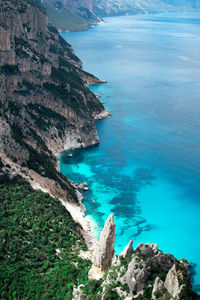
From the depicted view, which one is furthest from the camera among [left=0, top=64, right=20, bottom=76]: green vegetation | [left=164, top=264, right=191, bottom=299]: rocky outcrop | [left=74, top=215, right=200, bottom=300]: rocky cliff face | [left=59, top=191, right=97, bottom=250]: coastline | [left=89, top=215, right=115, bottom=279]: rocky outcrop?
[left=0, top=64, right=20, bottom=76]: green vegetation

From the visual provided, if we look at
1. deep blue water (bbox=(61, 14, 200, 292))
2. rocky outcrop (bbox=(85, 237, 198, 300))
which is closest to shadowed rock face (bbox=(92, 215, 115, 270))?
rocky outcrop (bbox=(85, 237, 198, 300))

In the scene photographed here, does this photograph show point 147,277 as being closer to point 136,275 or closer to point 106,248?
point 136,275

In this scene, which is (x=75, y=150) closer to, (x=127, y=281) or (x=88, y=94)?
(x=88, y=94)

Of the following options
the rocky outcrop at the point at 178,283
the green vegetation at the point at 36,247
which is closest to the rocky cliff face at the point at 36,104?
the green vegetation at the point at 36,247

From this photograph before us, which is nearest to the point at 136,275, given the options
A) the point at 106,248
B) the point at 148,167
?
the point at 106,248

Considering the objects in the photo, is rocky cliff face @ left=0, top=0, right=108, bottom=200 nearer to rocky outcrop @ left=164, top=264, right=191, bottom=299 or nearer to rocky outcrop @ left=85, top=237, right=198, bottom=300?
rocky outcrop @ left=85, top=237, right=198, bottom=300
